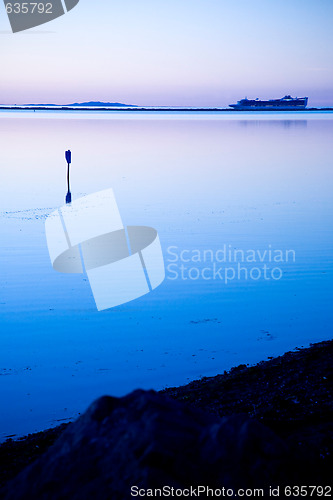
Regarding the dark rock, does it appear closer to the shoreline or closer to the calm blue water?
the shoreline

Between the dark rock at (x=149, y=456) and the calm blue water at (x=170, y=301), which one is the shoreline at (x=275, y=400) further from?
the dark rock at (x=149, y=456)

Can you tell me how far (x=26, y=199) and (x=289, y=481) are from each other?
24.8 m

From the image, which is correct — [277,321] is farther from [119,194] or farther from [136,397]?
[119,194]

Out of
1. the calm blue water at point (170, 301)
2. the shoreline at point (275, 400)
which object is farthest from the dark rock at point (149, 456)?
the calm blue water at point (170, 301)

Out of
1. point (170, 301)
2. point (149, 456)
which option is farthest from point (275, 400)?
point (170, 301)

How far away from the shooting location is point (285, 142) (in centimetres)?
6069

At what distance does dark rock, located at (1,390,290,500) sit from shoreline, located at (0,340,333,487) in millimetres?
1365

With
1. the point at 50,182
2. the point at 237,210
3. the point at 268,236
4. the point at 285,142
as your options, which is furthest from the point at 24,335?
the point at 285,142

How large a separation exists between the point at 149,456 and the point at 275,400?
3905mm

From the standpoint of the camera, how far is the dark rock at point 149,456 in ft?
10.6

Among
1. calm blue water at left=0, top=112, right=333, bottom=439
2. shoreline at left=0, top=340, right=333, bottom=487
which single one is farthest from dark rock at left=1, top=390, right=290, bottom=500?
calm blue water at left=0, top=112, right=333, bottom=439

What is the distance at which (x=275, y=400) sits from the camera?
6.79 metres

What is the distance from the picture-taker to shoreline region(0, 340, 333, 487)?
18.4 ft

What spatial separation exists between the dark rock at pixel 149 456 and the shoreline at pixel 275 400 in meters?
1.37
